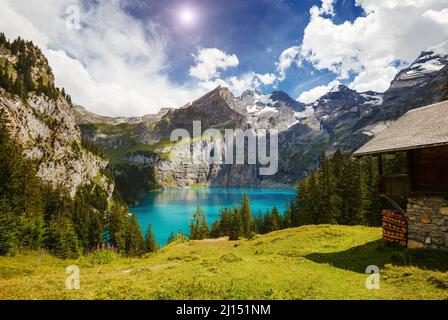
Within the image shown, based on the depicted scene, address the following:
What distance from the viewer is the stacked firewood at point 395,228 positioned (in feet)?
67.5

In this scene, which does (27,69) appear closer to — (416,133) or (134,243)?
(134,243)

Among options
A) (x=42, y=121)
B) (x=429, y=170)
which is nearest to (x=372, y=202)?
(x=429, y=170)

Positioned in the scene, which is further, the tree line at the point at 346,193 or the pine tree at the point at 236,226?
the pine tree at the point at 236,226

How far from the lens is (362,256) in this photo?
2081 cm

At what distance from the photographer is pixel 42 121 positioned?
15500cm

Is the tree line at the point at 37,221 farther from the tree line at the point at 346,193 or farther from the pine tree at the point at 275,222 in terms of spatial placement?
the tree line at the point at 346,193

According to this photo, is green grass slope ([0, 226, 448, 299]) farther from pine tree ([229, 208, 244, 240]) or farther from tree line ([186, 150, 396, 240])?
pine tree ([229, 208, 244, 240])

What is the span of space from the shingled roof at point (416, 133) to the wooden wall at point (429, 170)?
1.37 metres

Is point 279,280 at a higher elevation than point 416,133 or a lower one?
lower

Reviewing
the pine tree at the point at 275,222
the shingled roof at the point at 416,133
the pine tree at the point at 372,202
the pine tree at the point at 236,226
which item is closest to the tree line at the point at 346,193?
the pine tree at the point at 372,202

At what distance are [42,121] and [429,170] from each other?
184 m

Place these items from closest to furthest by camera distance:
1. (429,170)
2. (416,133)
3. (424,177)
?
(429,170), (424,177), (416,133)

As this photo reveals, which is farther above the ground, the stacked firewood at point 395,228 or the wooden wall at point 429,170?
the wooden wall at point 429,170
